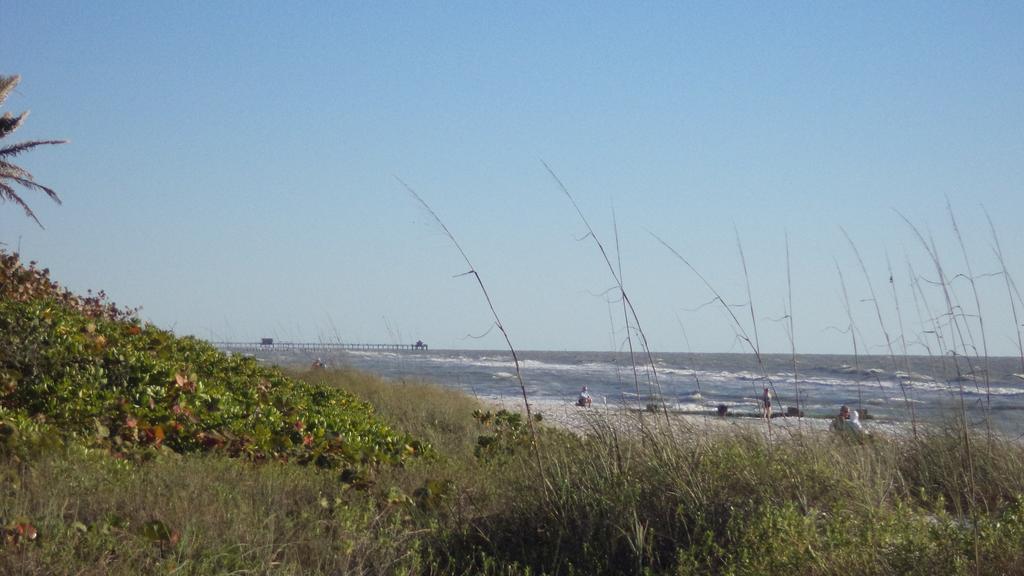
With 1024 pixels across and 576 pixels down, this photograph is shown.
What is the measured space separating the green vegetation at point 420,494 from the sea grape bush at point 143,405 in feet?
0.07

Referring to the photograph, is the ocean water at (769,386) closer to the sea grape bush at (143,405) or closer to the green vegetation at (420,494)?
the green vegetation at (420,494)

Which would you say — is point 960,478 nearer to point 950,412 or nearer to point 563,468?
point 950,412

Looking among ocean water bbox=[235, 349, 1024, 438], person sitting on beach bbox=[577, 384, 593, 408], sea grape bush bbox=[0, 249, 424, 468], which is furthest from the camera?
person sitting on beach bbox=[577, 384, 593, 408]

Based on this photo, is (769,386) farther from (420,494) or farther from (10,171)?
(10,171)

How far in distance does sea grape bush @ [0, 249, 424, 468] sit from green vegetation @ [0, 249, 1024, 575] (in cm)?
2

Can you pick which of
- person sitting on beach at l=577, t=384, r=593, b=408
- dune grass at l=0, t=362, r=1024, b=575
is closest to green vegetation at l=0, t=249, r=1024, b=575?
dune grass at l=0, t=362, r=1024, b=575

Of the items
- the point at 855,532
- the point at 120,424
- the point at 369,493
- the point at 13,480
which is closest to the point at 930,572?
the point at 855,532

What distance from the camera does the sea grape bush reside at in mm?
6180

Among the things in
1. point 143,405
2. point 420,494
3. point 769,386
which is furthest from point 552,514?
point 769,386

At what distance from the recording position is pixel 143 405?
6.70m

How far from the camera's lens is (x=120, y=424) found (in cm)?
620

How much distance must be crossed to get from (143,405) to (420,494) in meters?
2.49

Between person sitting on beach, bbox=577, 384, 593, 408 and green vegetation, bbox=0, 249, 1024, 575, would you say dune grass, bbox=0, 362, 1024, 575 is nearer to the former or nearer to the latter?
green vegetation, bbox=0, 249, 1024, 575

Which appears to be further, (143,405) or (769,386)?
(769,386)
